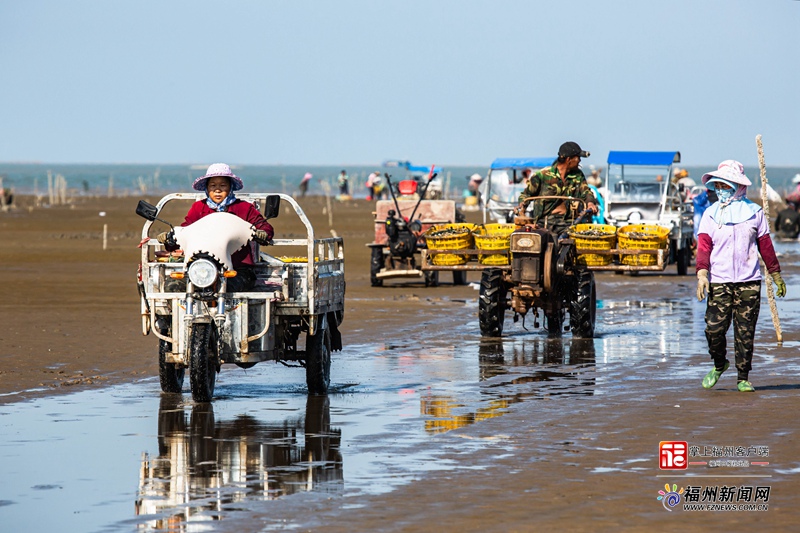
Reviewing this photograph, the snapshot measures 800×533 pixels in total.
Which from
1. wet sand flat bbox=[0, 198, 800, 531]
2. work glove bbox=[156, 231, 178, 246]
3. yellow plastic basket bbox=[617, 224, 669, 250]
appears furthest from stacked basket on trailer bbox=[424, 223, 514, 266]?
work glove bbox=[156, 231, 178, 246]

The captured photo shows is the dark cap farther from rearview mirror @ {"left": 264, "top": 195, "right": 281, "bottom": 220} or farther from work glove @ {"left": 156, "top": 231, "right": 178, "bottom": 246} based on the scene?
work glove @ {"left": 156, "top": 231, "right": 178, "bottom": 246}

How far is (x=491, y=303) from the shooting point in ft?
53.8

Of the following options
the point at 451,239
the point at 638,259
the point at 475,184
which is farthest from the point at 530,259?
the point at 475,184

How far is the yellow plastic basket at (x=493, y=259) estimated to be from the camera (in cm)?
1631

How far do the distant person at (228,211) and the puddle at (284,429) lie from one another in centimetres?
100

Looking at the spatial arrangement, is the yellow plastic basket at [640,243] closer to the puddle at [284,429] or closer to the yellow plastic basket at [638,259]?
the yellow plastic basket at [638,259]

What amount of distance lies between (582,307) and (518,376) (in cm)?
313

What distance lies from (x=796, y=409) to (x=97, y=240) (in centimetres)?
3014

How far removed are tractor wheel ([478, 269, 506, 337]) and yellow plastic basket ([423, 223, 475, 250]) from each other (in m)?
0.42

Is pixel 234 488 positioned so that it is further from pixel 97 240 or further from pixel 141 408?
pixel 97 240

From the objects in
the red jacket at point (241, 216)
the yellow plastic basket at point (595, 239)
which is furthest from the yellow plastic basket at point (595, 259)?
the red jacket at point (241, 216)

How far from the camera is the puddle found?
314 inches

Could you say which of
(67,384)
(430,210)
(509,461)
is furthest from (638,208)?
(509,461)

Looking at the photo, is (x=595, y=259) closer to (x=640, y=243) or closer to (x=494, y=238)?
(x=640, y=243)
